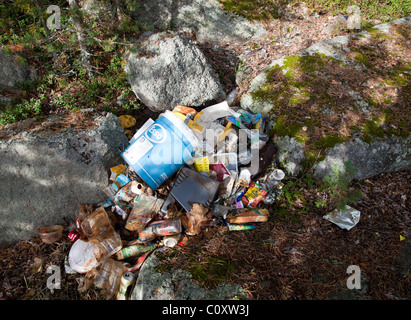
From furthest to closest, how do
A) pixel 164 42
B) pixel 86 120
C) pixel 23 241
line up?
pixel 164 42 < pixel 86 120 < pixel 23 241

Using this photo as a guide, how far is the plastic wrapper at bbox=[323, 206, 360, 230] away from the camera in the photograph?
239 cm

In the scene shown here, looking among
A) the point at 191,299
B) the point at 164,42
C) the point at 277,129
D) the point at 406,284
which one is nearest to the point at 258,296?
the point at 191,299

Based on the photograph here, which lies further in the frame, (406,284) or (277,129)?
(277,129)

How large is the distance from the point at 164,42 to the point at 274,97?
1639 millimetres

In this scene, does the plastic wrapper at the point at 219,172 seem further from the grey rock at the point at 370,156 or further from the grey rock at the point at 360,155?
the grey rock at the point at 370,156

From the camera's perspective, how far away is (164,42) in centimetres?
318

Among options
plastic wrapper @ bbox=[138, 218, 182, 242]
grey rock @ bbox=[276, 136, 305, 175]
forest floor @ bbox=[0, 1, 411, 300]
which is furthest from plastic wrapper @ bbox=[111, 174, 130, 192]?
grey rock @ bbox=[276, 136, 305, 175]

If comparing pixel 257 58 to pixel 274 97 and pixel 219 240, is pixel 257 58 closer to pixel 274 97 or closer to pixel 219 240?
pixel 274 97

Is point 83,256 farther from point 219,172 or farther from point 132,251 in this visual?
point 219,172

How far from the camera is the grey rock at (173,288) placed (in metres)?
1.86

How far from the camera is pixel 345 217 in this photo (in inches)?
96.5

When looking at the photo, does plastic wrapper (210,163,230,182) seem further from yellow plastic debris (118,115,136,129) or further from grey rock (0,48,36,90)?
grey rock (0,48,36,90)

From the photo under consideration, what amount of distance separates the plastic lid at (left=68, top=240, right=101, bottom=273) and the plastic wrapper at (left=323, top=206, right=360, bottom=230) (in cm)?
231

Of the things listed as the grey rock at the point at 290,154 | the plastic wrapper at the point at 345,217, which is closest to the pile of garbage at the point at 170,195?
the grey rock at the point at 290,154
